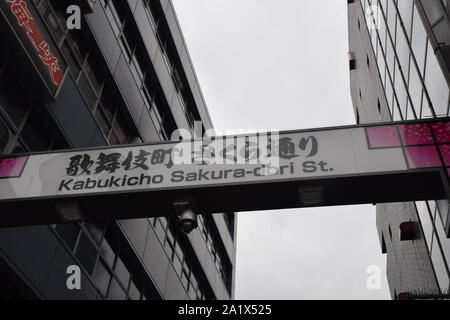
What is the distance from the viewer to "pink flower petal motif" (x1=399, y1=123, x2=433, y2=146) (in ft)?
20.5

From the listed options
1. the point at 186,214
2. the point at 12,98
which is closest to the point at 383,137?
the point at 186,214

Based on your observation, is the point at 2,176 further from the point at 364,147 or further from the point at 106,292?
the point at 106,292

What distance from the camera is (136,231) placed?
49.6ft

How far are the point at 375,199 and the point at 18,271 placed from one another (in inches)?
264

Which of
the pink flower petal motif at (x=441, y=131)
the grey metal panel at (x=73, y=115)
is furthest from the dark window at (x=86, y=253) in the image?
the pink flower petal motif at (x=441, y=131)

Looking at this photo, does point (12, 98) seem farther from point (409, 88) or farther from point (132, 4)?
point (409, 88)

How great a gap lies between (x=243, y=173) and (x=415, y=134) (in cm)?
232

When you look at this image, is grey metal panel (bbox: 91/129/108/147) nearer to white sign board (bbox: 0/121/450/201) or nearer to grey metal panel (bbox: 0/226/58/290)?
grey metal panel (bbox: 0/226/58/290)

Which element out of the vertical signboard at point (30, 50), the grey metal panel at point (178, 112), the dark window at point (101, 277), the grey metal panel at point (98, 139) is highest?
the grey metal panel at point (178, 112)

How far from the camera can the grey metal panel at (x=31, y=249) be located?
907 centimetres

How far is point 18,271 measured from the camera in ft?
30.0

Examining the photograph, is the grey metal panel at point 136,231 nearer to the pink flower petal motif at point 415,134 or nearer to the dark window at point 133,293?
Result: the dark window at point 133,293

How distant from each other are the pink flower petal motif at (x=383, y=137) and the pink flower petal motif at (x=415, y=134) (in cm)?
10
